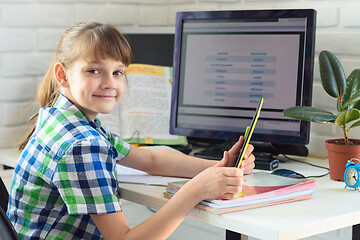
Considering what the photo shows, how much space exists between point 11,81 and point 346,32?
1091 millimetres

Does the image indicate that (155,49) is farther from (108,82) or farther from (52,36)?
(108,82)

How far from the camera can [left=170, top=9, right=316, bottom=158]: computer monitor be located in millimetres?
1651

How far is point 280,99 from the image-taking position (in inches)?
66.0

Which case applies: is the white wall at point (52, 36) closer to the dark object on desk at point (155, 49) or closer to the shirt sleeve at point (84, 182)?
the dark object on desk at point (155, 49)

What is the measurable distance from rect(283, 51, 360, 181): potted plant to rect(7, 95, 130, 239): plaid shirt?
20.2 inches

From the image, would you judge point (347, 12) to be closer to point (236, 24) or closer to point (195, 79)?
point (236, 24)

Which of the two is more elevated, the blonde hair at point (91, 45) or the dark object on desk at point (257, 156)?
the blonde hair at point (91, 45)

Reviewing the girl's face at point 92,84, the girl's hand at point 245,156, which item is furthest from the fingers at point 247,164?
the girl's face at point 92,84

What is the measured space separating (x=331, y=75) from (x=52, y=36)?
1.00 metres

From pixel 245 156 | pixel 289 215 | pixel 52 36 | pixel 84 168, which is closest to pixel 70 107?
pixel 84 168

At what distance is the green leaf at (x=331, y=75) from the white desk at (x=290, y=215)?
26 cm

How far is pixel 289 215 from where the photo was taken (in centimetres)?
115

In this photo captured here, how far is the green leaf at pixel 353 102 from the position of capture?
54.7 inches

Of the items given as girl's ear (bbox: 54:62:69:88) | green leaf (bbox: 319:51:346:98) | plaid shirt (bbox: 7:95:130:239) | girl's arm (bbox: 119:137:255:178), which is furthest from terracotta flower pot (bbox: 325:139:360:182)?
girl's ear (bbox: 54:62:69:88)
